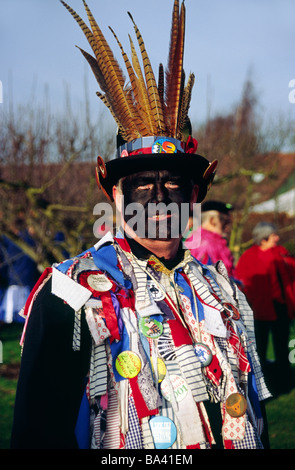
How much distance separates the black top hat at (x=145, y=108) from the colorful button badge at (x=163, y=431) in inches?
40.8

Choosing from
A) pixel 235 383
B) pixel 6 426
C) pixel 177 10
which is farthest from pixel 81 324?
pixel 6 426

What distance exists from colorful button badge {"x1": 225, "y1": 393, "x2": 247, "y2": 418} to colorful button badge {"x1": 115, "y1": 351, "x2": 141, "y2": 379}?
15.9 inches

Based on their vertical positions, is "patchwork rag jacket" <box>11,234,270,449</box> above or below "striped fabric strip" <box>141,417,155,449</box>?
above

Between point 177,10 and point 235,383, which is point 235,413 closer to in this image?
point 235,383

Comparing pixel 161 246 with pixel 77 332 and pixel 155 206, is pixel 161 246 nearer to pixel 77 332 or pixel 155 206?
pixel 155 206

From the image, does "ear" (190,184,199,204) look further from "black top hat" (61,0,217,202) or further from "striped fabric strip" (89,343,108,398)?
"striped fabric strip" (89,343,108,398)

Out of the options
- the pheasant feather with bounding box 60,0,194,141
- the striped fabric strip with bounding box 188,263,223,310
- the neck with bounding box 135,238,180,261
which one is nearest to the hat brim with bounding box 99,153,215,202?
the pheasant feather with bounding box 60,0,194,141

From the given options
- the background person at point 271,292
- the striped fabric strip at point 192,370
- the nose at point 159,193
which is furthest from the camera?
the background person at point 271,292

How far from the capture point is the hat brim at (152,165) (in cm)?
209

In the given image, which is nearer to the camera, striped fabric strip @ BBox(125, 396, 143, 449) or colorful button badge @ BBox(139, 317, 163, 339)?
striped fabric strip @ BBox(125, 396, 143, 449)

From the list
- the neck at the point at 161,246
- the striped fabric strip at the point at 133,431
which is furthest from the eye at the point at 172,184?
the striped fabric strip at the point at 133,431

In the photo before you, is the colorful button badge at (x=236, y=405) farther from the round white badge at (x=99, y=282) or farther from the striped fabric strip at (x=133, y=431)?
the round white badge at (x=99, y=282)

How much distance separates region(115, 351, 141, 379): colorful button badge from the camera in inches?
70.8

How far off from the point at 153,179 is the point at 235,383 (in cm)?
92
